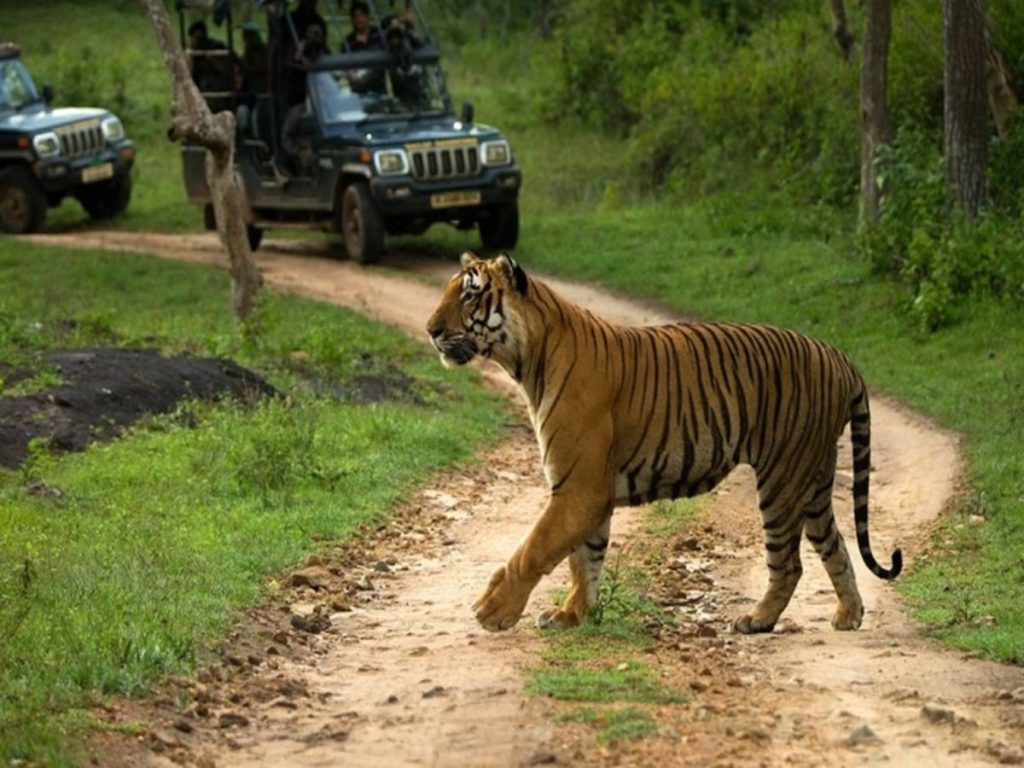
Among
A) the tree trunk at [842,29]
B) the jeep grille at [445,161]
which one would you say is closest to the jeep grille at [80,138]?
the jeep grille at [445,161]

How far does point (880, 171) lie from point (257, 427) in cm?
891

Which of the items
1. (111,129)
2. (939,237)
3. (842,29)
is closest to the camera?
(939,237)

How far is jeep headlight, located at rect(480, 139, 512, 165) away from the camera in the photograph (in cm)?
2373

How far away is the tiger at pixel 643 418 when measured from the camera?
343 inches

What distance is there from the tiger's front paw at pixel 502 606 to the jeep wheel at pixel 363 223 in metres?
15.3

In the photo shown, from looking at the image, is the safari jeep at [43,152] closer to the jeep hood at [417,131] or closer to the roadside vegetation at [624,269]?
the roadside vegetation at [624,269]

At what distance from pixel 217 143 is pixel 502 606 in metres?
10.1

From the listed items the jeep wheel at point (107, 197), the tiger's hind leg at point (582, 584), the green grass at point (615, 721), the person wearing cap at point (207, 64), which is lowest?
the jeep wheel at point (107, 197)

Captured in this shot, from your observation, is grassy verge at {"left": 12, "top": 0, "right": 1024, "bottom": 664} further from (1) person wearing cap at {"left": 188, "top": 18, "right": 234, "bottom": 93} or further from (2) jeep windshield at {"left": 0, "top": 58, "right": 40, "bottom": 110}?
(1) person wearing cap at {"left": 188, "top": 18, "right": 234, "bottom": 93}

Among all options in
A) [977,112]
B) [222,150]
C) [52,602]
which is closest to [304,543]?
[52,602]

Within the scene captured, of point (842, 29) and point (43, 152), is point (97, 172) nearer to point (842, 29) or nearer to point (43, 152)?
point (43, 152)

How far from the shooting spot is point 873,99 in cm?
2120

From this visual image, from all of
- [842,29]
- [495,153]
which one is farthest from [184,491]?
[842,29]

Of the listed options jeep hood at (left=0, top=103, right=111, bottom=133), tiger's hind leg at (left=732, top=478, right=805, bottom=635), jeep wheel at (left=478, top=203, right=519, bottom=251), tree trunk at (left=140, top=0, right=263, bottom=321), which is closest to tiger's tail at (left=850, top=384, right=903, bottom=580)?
tiger's hind leg at (left=732, top=478, right=805, bottom=635)
